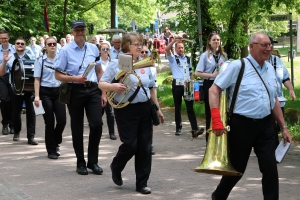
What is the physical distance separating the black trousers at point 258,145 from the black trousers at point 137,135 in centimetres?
154

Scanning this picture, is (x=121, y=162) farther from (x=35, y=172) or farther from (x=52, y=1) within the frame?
(x=52, y=1)

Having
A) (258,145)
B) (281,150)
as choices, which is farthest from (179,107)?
(258,145)

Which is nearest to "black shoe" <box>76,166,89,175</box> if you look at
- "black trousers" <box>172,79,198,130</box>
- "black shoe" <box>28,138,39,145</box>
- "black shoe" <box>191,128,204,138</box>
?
"black shoe" <box>28,138,39,145</box>

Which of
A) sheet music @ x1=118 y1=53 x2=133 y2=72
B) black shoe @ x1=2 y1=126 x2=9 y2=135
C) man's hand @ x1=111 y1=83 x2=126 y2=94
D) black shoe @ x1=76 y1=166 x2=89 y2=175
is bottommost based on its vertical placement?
black shoe @ x1=2 y1=126 x2=9 y2=135

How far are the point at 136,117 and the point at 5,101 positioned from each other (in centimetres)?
676

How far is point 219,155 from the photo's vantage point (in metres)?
6.35

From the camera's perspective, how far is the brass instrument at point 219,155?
629 cm

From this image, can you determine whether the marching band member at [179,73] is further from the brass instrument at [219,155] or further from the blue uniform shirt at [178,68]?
the brass instrument at [219,155]

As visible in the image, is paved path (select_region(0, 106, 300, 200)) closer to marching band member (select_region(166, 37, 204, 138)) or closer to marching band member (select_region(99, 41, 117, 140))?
marching band member (select_region(99, 41, 117, 140))

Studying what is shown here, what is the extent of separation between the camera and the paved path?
7824 millimetres

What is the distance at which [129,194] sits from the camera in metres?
7.82

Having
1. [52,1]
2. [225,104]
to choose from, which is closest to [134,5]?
[52,1]

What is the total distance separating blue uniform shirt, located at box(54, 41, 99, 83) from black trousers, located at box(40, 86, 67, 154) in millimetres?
1597

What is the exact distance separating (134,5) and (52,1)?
4750 mm
